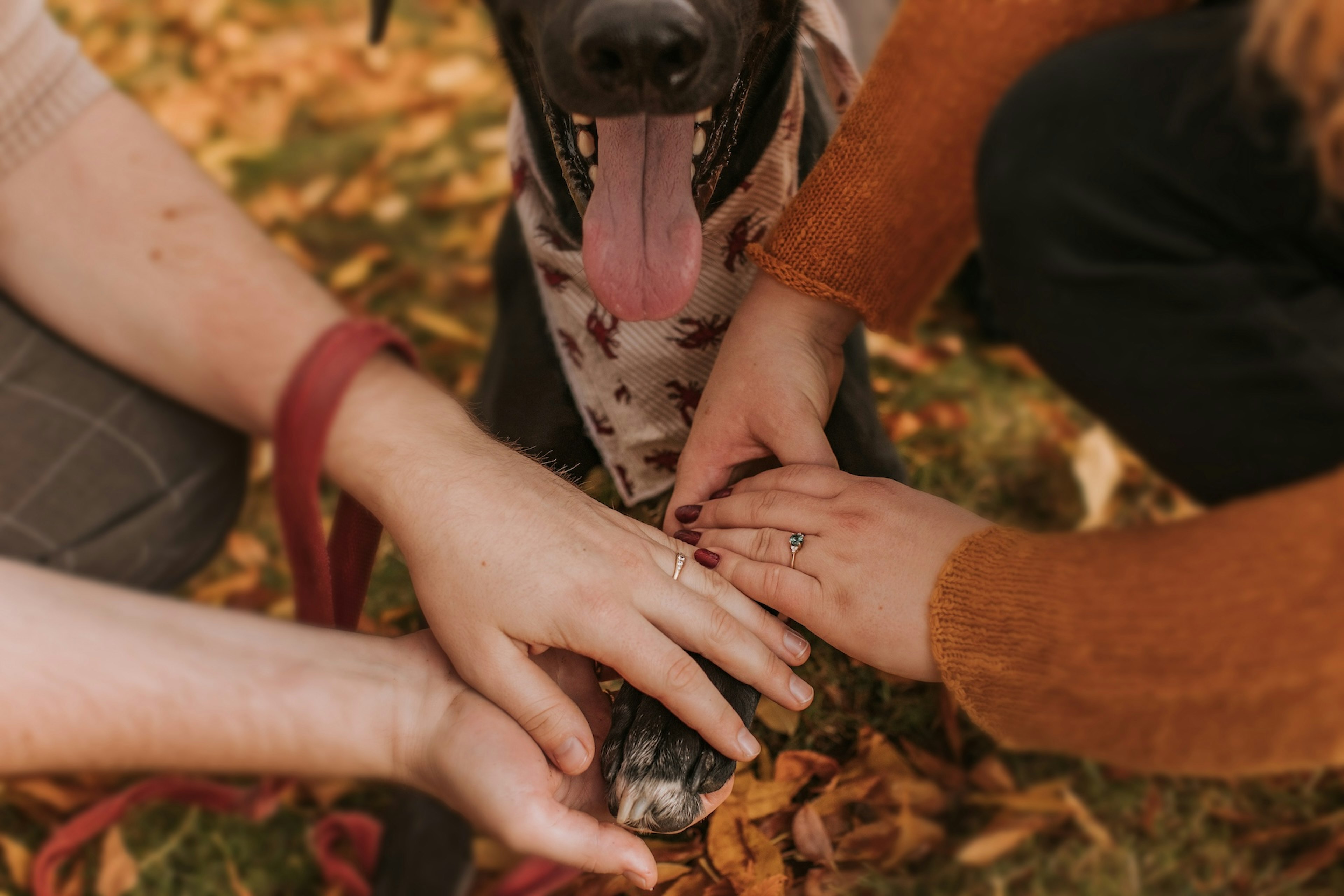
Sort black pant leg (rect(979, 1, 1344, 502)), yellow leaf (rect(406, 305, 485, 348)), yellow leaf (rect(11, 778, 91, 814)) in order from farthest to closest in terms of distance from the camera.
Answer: yellow leaf (rect(406, 305, 485, 348)), yellow leaf (rect(11, 778, 91, 814)), black pant leg (rect(979, 1, 1344, 502))

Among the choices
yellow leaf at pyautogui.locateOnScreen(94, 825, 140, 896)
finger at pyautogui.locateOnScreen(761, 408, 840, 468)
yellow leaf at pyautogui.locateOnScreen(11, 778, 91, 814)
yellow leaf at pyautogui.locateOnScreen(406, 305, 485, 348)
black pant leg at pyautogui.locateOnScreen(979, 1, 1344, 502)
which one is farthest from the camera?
yellow leaf at pyautogui.locateOnScreen(406, 305, 485, 348)

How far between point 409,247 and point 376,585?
1356 mm

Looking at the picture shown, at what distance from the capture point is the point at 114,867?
1.32m

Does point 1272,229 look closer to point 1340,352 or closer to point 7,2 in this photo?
point 1340,352

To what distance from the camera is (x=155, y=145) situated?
1357mm

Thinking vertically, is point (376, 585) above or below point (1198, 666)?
below

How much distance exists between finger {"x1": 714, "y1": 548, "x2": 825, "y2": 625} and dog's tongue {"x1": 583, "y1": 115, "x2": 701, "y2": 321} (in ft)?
0.90

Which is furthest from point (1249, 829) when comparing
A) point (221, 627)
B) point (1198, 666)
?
point (221, 627)

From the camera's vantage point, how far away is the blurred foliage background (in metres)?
0.65

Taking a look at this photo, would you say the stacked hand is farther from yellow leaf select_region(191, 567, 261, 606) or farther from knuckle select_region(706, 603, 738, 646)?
yellow leaf select_region(191, 567, 261, 606)

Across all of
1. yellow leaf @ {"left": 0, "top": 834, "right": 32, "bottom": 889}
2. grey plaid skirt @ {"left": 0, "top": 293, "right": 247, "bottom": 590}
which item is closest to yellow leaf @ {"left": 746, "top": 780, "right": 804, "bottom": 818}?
grey plaid skirt @ {"left": 0, "top": 293, "right": 247, "bottom": 590}

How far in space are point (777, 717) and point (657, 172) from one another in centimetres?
53

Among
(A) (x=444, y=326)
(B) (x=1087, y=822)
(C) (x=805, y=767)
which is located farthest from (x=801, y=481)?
(A) (x=444, y=326)

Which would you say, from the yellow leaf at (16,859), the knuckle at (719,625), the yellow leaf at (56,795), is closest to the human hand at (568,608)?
the knuckle at (719,625)
